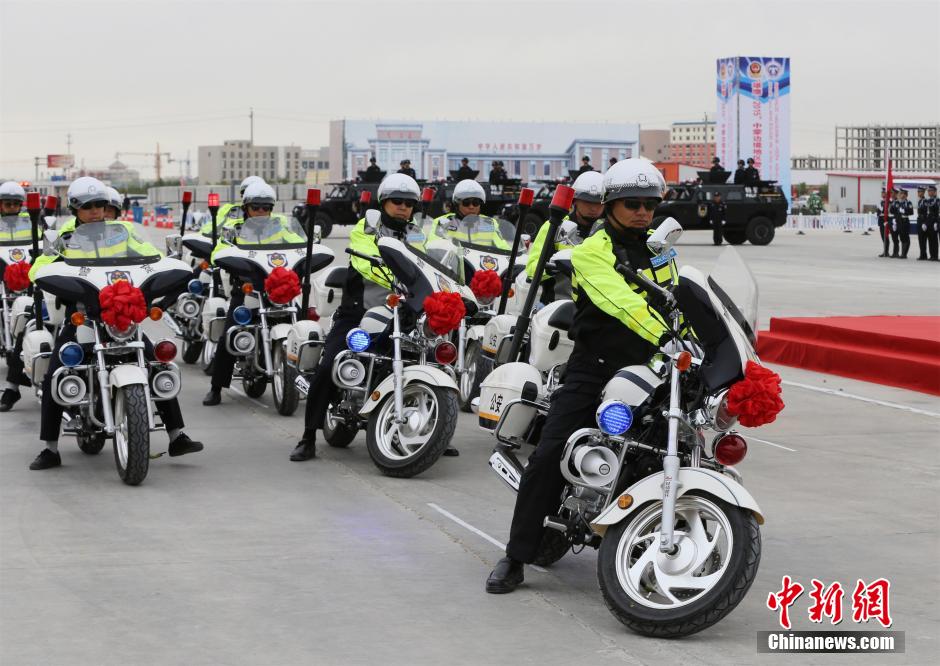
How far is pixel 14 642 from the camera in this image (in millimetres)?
5668

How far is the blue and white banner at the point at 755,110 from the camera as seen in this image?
2046 inches

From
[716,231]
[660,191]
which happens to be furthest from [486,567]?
[716,231]

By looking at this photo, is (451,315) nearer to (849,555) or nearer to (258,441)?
(258,441)

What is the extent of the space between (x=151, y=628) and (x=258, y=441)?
476cm

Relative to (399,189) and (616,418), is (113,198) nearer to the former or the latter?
(399,189)

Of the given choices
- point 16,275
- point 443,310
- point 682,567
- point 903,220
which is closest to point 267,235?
point 16,275

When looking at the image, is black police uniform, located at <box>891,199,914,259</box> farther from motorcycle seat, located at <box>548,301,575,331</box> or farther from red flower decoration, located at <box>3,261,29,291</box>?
motorcycle seat, located at <box>548,301,575,331</box>

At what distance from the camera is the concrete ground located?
5633mm

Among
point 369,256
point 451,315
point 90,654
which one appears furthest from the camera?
point 369,256

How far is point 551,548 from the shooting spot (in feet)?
22.1

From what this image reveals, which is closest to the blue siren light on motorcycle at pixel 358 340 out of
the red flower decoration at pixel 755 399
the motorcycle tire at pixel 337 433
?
the motorcycle tire at pixel 337 433

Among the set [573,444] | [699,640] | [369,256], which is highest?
[369,256]

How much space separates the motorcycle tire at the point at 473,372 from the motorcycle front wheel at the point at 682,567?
5.34m

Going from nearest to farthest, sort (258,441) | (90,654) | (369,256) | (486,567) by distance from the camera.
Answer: (90,654)
(486,567)
(369,256)
(258,441)
